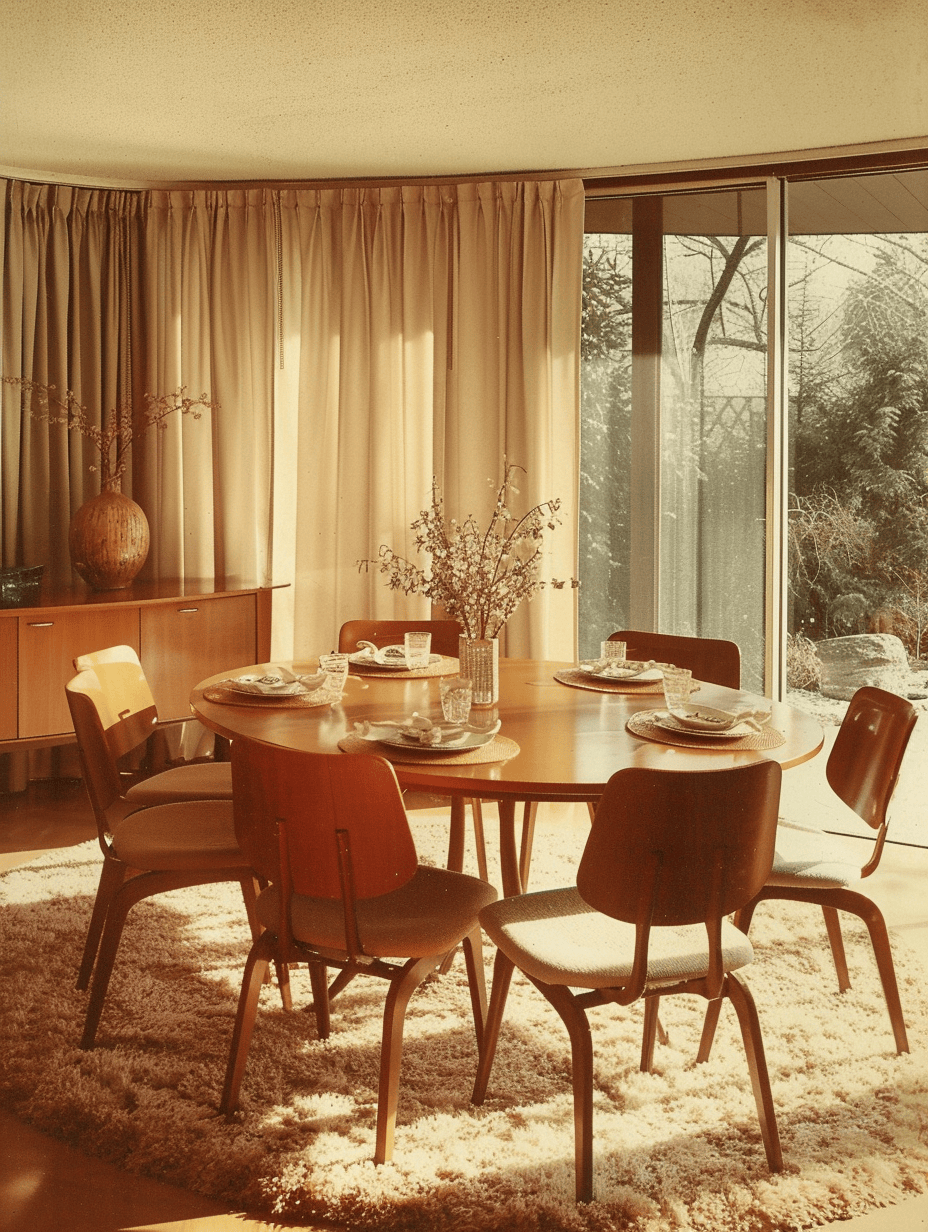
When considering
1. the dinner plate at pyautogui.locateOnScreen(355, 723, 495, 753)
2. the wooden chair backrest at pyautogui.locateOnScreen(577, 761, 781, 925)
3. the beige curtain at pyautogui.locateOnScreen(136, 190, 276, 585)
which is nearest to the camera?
the wooden chair backrest at pyautogui.locateOnScreen(577, 761, 781, 925)

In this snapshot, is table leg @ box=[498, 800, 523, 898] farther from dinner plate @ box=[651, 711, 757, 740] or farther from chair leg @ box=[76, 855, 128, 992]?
chair leg @ box=[76, 855, 128, 992]

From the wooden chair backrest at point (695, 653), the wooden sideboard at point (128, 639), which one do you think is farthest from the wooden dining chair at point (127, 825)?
the wooden chair backrest at point (695, 653)

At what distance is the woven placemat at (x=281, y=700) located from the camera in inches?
101

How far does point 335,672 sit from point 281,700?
145 mm

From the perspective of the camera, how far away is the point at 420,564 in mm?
4770

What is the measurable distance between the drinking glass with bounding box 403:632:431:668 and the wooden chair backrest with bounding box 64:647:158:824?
72 centimetres

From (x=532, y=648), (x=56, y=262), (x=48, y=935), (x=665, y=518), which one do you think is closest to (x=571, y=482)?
(x=665, y=518)

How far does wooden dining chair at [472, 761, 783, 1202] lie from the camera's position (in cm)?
179

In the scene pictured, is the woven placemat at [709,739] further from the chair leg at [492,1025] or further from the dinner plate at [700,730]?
the chair leg at [492,1025]

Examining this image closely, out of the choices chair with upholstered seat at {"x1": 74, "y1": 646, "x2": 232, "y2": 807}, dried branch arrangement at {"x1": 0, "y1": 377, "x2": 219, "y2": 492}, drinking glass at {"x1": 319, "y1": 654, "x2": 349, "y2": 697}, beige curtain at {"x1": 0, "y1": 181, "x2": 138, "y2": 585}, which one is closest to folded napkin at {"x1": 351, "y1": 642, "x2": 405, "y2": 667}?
drinking glass at {"x1": 319, "y1": 654, "x2": 349, "y2": 697}

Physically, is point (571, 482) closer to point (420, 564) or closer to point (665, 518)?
point (665, 518)

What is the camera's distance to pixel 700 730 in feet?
7.51

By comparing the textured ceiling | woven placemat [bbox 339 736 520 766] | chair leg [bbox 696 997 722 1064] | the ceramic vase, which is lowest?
chair leg [bbox 696 997 722 1064]

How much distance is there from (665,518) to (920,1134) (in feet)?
9.35
